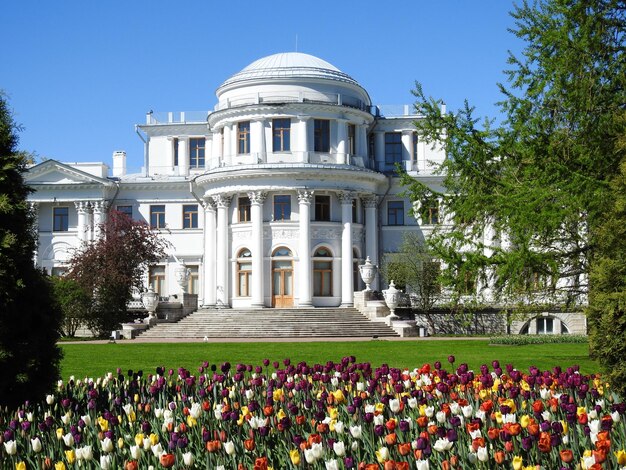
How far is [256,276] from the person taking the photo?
167 feet

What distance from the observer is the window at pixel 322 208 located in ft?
171

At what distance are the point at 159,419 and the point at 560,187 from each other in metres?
11.3

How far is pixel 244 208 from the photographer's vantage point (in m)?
52.6

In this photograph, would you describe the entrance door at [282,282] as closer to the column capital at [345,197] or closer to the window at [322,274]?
the window at [322,274]

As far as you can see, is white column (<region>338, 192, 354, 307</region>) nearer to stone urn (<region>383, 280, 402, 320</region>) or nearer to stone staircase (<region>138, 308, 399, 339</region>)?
stone staircase (<region>138, 308, 399, 339</region>)

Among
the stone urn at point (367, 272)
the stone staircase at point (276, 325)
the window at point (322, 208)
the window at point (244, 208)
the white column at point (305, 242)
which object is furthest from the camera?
the window at point (244, 208)

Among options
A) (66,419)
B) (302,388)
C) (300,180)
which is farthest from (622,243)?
(300,180)

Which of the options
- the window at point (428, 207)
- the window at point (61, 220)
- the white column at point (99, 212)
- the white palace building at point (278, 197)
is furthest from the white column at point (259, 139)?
the window at point (428, 207)

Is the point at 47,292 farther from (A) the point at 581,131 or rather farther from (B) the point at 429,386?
(A) the point at 581,131

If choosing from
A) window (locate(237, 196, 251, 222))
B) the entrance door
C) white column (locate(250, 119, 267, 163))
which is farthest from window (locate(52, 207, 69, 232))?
the entrance door

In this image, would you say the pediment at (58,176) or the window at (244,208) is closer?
the window at (244,208)

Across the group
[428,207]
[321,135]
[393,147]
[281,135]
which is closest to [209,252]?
[281,135]

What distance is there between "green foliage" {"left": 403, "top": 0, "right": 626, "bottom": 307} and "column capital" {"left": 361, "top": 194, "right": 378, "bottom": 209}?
2989cm

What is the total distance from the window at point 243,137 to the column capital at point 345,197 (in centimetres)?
624
